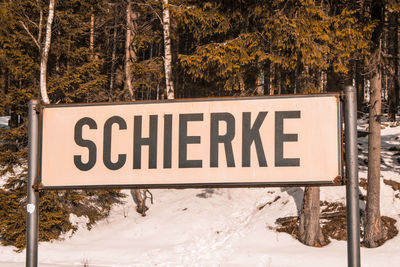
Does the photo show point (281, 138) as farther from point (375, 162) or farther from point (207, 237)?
point (207, 237)

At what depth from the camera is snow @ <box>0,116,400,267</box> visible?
32.8 ft

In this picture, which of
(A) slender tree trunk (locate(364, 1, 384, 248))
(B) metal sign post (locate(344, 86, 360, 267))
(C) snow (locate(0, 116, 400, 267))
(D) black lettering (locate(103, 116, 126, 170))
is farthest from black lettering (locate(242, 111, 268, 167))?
(A) slender tree trunk (locate(364, 1, 384, 248))

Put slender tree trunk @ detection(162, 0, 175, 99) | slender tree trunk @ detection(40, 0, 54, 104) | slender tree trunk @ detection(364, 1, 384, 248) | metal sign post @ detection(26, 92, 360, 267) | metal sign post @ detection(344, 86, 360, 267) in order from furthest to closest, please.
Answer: slender tree trunk @ detection(162, 0, 175, 99) → slender tree trunk @ detection(40, 0, 54, 104) → slender tree trunk @ detection(364, 1, 384, 248) → metal sign post @ detection(26, 92, 360, 267) → metal sign post @ detection(344, 86, 360, 267)

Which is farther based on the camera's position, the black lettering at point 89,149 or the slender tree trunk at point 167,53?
the slender tree trunk at point 167,53

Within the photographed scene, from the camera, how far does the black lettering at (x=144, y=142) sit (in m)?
2.34

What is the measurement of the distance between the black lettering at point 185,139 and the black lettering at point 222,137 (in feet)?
0.27

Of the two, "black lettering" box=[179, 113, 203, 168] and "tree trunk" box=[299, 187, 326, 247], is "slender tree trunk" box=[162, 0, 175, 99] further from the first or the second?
"black lettering" box=[179, 113, 203, 168]

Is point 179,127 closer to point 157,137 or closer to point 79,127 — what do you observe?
point 157,137

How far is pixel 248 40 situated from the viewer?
34.6 ft

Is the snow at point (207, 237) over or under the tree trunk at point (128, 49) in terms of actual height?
under

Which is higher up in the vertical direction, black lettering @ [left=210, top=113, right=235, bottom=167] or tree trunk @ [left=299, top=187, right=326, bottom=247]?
black lettering @ [left=210, top=113, right=235, bottom=167]

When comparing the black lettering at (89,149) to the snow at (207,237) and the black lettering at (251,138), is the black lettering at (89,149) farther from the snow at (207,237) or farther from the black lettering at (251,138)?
the snow at (207,237)

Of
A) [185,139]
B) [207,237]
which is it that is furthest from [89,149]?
[207,237]

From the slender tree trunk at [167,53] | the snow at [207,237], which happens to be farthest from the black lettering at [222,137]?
the slender tree trunk at [167,53]
